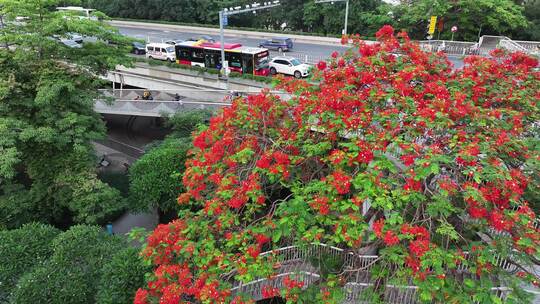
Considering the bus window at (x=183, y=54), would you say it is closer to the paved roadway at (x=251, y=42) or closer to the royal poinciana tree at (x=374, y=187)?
the paved roadway at (x=251, y=42)

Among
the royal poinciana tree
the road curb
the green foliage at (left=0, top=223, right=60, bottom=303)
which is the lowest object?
the green foliage at (left=0, top=223, right=60, bottom=303)

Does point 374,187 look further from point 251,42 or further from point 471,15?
point 251,42

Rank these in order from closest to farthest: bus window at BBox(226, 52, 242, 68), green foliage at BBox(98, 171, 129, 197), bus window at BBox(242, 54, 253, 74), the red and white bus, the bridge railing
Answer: green foliage at BBox(98, 171, 129, 197), bus window at BBox(242, 54, 253, 74), the red and white bus, bus window at BBox(226, 52, 242, 68), the bridge railing

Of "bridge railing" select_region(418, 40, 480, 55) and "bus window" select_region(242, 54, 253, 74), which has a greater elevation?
"bridge railing" select_region(418, 40, 480, 55)

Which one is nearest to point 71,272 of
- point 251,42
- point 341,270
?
point 341,270

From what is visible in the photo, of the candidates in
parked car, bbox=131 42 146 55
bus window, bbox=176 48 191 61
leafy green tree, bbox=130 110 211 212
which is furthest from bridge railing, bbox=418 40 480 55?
parked car, bbox=131 42 146 55

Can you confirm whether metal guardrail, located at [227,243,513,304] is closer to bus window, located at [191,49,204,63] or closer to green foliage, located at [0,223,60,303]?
green foliage, located at [0,223,60,303]

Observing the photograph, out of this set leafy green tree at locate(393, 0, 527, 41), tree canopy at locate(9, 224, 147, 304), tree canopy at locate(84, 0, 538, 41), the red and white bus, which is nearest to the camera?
tree canopy at locate(9, 224, 147, 304)
